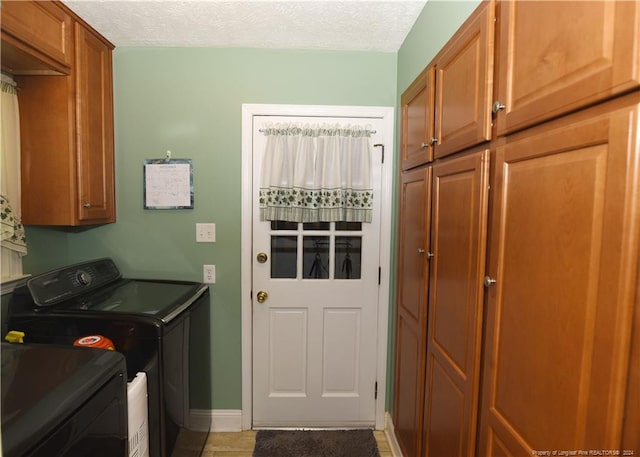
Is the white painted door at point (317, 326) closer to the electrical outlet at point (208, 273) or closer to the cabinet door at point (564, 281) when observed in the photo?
the electrical outlet at point (208, 273)

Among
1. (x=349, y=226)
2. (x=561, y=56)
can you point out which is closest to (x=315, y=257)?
(x=349, y=226)

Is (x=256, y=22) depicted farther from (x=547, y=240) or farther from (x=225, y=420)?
(x=225, y=420)

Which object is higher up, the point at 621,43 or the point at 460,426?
the point at 621,43

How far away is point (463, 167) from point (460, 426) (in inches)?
36.8

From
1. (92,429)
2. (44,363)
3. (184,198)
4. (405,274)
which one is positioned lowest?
(92,429)

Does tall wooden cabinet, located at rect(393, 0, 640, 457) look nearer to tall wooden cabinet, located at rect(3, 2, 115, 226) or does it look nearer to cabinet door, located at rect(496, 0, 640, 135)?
cabinet door, located at rect(496, 0, 640, 135)

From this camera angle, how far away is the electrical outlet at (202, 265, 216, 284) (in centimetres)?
209

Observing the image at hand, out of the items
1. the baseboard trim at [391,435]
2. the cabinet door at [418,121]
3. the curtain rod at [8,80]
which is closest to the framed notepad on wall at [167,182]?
the curtain rod at [8,80]

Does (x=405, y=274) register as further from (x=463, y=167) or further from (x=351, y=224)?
→ (x=463, y=167)

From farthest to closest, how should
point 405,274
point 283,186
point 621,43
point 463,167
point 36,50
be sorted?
point 283,186 → point 405,274 → point 36,50 → point 463,167 → point 621,43

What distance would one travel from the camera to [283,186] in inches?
80.7

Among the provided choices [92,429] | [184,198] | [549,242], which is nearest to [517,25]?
[549,242]

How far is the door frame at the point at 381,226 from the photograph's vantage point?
2.04 m

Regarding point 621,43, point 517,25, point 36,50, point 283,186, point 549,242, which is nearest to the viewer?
point 621,43
